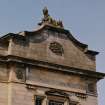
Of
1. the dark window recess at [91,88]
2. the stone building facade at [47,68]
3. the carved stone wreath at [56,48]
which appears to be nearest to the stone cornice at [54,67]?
the stone building facade at [47,68]

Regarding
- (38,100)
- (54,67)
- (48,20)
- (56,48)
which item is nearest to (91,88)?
(54,67)

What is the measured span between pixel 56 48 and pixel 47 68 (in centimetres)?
186

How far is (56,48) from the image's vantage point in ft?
113

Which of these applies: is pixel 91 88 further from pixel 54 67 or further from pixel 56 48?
pixel 56 48

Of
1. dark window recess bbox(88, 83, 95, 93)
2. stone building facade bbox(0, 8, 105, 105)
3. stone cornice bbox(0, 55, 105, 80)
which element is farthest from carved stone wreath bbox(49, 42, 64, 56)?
dark window recess bbox(88, 83, 95, 93)

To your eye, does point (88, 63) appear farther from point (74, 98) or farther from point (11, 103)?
point (11, 103)

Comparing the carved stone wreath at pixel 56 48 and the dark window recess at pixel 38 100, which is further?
the carved stone wreath at pixel 56 48

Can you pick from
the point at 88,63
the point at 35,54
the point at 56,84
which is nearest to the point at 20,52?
the point at 35,54

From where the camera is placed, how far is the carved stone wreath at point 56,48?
34.3m

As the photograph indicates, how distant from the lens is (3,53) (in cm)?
3247

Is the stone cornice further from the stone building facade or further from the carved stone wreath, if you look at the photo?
the carved stone wreath

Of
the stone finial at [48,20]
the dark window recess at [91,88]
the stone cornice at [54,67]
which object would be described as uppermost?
the stone finial at [48,20]

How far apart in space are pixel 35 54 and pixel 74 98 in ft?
13.0

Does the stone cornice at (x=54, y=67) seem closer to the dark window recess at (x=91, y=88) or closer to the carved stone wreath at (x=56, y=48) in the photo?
the dark window recess at (x=91, y=88)
